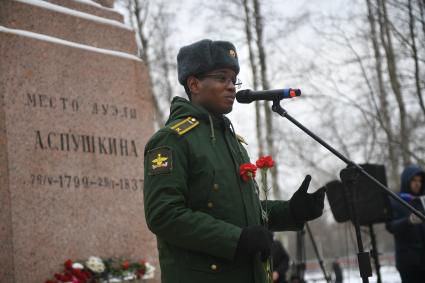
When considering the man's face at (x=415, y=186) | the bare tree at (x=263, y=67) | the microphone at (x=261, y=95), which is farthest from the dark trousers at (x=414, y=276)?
the bare tree at (x=263, y=67)

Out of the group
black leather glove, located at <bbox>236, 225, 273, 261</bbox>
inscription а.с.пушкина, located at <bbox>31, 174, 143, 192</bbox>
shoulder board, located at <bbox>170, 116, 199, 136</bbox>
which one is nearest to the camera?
black leather glove, located at <bbox>236, 225, 273, 261</bbox>

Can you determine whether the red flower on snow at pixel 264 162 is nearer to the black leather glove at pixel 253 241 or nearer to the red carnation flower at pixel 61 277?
the black leather glove at pixel 253 241

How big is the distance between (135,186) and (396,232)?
113 inches

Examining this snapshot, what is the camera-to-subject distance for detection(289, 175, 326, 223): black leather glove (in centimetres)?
332

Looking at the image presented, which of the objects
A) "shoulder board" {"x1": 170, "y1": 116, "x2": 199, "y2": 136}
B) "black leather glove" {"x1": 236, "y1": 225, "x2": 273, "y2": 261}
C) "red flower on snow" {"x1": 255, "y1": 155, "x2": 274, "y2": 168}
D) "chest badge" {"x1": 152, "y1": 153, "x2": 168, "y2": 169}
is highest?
"shoulder board" {"x1": 170, "y1": 116, "x2": 199, "y2": 136}

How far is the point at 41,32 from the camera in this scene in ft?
21.8

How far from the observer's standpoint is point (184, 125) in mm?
3273

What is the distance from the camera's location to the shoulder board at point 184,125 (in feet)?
10.6

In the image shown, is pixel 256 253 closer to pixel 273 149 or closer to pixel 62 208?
pixel 62 208

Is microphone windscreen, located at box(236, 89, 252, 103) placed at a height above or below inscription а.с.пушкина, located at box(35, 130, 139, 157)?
below

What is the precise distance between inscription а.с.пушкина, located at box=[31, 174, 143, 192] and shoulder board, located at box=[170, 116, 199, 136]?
10.6ft

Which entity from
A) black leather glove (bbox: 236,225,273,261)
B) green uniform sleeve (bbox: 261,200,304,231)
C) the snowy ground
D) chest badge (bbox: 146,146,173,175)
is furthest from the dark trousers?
chest badge (bbox: 146,146,173,175)

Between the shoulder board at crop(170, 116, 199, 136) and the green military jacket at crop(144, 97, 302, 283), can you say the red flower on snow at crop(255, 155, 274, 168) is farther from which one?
the shoulder board at crop(170, 116, 199, 136)

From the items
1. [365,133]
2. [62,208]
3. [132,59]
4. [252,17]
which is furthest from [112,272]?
[365,133]
